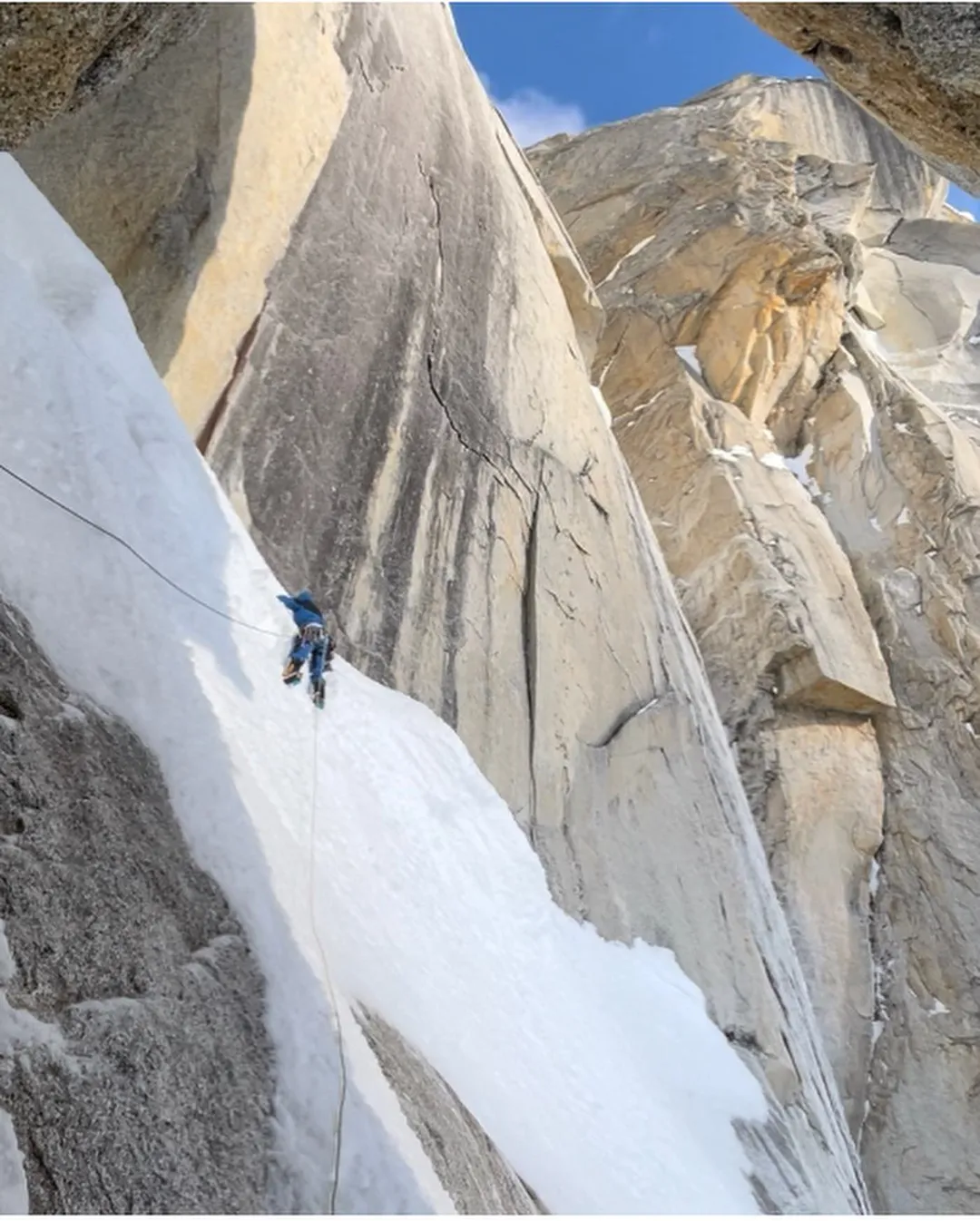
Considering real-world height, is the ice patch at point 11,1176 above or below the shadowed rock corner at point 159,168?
below

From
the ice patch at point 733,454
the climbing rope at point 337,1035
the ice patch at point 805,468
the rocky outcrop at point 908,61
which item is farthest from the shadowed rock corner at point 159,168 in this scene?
the ice patch at point 805,468

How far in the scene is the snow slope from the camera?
18.7 ft

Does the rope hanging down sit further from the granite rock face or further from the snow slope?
the granite rock face

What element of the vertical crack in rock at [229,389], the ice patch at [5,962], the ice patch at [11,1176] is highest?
the vertical crack in rock at [229,389]

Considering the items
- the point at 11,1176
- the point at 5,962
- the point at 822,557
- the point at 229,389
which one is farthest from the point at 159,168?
the point at 822,557

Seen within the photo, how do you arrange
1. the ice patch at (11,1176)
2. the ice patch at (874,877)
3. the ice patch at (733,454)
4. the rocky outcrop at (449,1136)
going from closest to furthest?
the ice patch at (11,1176), the rocky outcrop at (449,1136), the ice patch at (874,877), the ice patch at (733,454)

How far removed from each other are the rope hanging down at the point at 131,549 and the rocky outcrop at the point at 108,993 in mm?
1816

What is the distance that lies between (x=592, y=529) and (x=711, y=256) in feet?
41.0

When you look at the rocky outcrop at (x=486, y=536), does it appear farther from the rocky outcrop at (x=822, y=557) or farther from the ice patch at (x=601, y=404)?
the rocky outcrop at (x=822, y=557)

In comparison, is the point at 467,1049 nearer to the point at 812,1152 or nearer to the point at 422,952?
the point at 422,952

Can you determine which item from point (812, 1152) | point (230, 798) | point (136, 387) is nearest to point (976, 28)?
point (230, 798)

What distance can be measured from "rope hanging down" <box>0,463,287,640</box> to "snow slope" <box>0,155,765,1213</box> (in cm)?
6

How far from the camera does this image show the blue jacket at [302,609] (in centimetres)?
912

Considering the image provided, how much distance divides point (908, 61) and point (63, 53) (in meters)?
4.55
